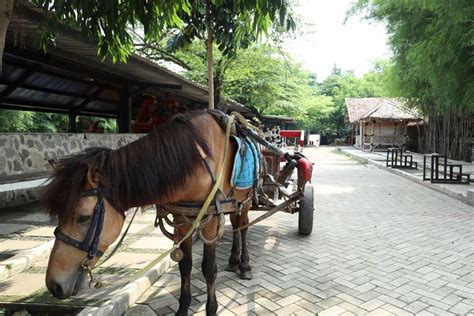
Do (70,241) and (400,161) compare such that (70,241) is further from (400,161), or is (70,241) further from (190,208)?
(400,161)

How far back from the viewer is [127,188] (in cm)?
225

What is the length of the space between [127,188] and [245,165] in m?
1.21

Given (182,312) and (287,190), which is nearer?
(182,312)

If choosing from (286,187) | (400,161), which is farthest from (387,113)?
(286,187)

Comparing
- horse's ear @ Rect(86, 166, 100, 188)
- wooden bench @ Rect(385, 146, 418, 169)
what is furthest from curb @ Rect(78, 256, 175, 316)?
wooden bench @ Rect(385, 146, 418, 169)

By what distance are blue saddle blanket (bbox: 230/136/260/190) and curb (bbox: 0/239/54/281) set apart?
2.37 metres

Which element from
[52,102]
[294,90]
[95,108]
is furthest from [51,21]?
[294,90]

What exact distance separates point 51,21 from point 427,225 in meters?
6.75

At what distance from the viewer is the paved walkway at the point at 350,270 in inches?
134

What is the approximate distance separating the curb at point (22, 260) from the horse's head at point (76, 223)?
1.90 meters

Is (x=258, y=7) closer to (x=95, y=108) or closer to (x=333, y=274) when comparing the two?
(x=333, y=274)

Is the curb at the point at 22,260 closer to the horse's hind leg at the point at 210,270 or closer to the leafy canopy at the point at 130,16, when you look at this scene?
the horse's hind leg at the point at 210,270

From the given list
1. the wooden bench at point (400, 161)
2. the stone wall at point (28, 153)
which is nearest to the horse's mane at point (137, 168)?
the stone wall at point (28, 153)

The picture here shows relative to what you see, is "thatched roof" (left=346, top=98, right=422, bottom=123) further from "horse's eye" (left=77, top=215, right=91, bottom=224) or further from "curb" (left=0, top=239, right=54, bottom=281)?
"horse's eye" (left=77, top=215, right=91, bottom=224)
